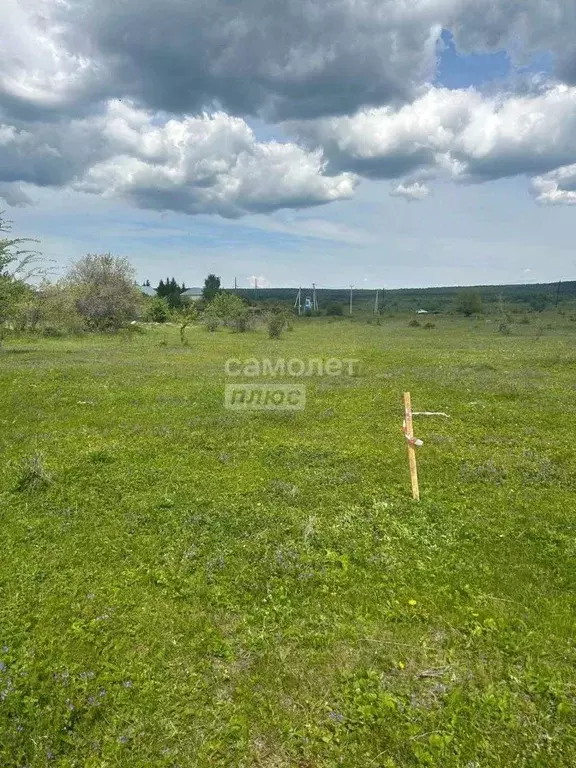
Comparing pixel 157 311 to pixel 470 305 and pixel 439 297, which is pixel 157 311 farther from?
pixel 439 297

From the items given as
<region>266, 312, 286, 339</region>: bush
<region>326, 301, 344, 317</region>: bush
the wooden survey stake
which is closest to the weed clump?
the wooden survey stake

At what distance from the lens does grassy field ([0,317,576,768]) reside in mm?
4449

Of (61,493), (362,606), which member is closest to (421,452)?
(362,606)

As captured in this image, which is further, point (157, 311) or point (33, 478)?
point (157, 311)

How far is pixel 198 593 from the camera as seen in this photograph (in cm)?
644

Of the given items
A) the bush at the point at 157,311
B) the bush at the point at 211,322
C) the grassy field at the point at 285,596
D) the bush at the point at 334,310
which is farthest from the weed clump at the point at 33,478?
the bush at the point at 334,310

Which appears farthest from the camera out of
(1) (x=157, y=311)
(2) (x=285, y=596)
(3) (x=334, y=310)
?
(3) (x=334, y=310)

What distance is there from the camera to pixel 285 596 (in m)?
6.39

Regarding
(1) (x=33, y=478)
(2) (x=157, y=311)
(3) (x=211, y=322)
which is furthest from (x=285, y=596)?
(2) (x=157, y=311)

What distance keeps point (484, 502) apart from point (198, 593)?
5651mm

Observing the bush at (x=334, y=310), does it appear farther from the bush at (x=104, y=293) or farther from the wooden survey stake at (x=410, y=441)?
the wooden survey stake at (x=410, y=441)

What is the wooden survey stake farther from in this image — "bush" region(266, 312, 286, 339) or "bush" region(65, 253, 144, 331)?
"bush" region(65, 253, 144, 331)

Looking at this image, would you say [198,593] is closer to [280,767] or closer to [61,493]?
[280,767]

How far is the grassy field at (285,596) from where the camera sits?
14.6 feet
